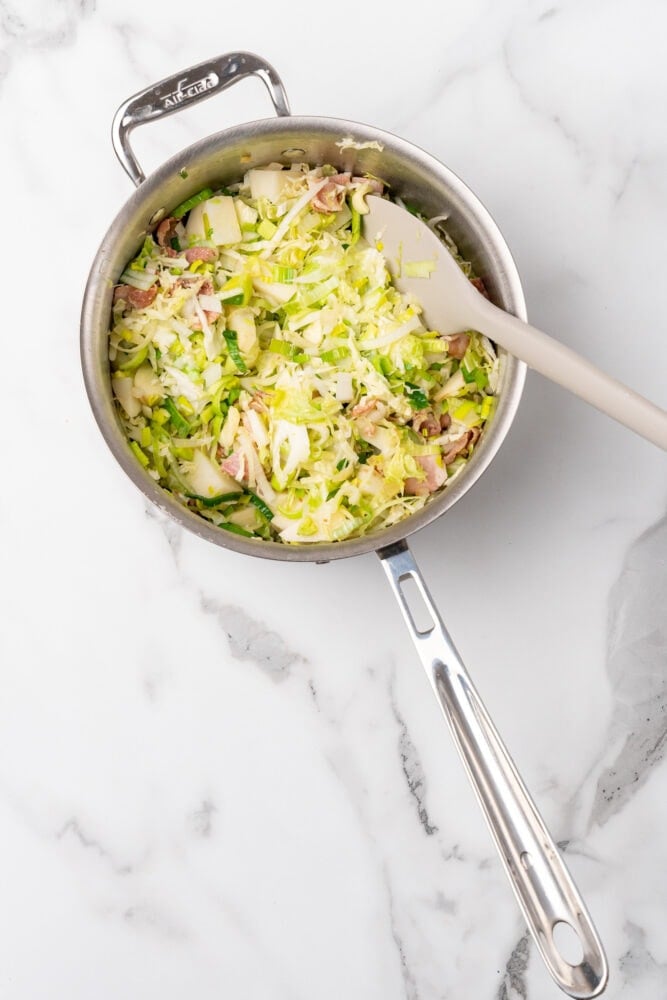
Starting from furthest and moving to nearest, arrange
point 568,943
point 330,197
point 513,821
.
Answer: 1. point 568,943
2. point 330,197
3. point 513,821

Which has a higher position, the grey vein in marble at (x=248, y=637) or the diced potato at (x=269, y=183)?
the diced potato at (x=269, y=183)

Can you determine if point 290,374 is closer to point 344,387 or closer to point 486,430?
point 344,387

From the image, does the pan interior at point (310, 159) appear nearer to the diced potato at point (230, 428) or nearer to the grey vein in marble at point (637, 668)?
the diced potato at point (230, 428)

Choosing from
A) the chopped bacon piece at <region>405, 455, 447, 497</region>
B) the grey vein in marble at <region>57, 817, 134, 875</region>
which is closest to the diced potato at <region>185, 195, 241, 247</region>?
the chopped bacon piece at <region>405, 455, 447, 497</region>

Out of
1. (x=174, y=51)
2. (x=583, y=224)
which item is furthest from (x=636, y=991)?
(x=174, y=51)

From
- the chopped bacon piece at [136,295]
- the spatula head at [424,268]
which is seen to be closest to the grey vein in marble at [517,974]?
the spatula head at [424,268]

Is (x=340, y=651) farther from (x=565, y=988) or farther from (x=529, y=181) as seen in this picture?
(x=529, y=181)

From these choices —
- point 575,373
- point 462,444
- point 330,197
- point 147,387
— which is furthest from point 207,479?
point 575,373
